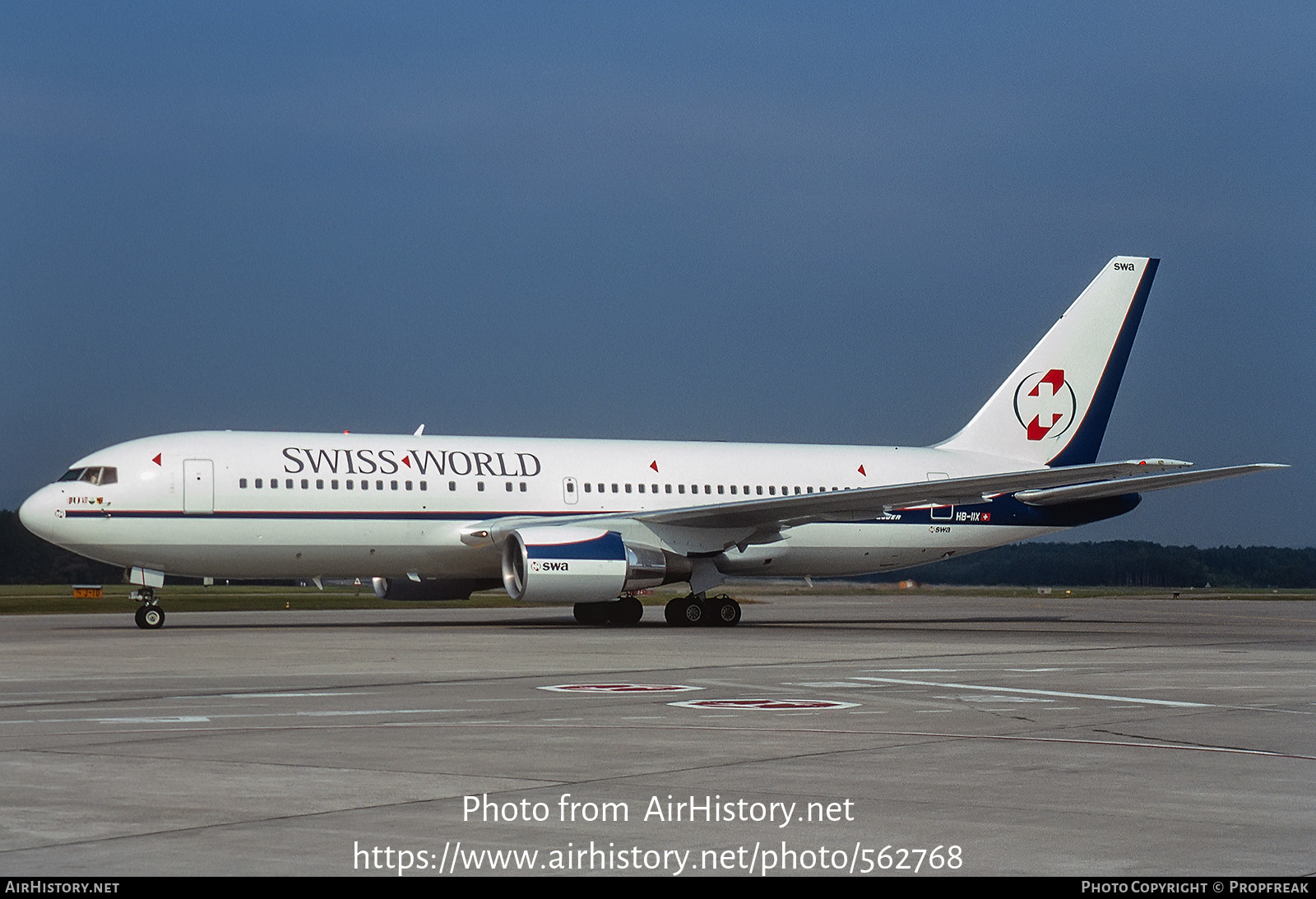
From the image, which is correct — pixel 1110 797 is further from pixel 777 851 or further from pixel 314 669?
pixel 314 669

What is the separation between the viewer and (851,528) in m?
32.2

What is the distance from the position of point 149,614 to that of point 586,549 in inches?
322

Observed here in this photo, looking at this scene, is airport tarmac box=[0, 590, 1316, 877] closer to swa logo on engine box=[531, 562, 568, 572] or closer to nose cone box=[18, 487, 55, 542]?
swa logo on engine box=[531, 562, 568, 572]

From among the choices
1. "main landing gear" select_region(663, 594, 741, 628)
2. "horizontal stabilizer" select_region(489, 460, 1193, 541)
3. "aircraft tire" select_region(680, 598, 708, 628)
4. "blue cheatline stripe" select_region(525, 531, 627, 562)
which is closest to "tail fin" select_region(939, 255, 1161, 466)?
"horizontal stabilizer" select_region(489, 460, 1193, 541)

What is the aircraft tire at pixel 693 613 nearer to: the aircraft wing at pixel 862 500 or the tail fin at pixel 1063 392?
the aircraft wing at pixel 862 500

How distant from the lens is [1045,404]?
34.4m

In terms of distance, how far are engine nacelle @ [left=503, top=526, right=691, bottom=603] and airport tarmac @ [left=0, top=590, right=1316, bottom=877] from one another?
637 cm

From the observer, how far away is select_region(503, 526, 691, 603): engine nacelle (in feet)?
85.4

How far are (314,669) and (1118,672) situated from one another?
361 inches

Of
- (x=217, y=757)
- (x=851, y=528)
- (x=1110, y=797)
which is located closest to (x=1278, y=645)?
(x=851, y=528)

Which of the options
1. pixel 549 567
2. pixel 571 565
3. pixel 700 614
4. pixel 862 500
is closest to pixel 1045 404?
pixel 862 500

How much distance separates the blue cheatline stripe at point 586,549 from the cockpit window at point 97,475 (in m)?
7.59

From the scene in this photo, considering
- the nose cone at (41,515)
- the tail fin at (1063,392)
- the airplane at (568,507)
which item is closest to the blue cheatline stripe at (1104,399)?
the tail fin at (1063,392)

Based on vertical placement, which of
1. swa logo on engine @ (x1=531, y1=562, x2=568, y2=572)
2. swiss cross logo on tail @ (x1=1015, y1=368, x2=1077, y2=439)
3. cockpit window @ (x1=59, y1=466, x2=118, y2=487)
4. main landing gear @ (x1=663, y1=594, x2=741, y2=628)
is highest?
swiss cross logo on tail @ (x1=1015, y1=368, x2=1077, y2=439)
